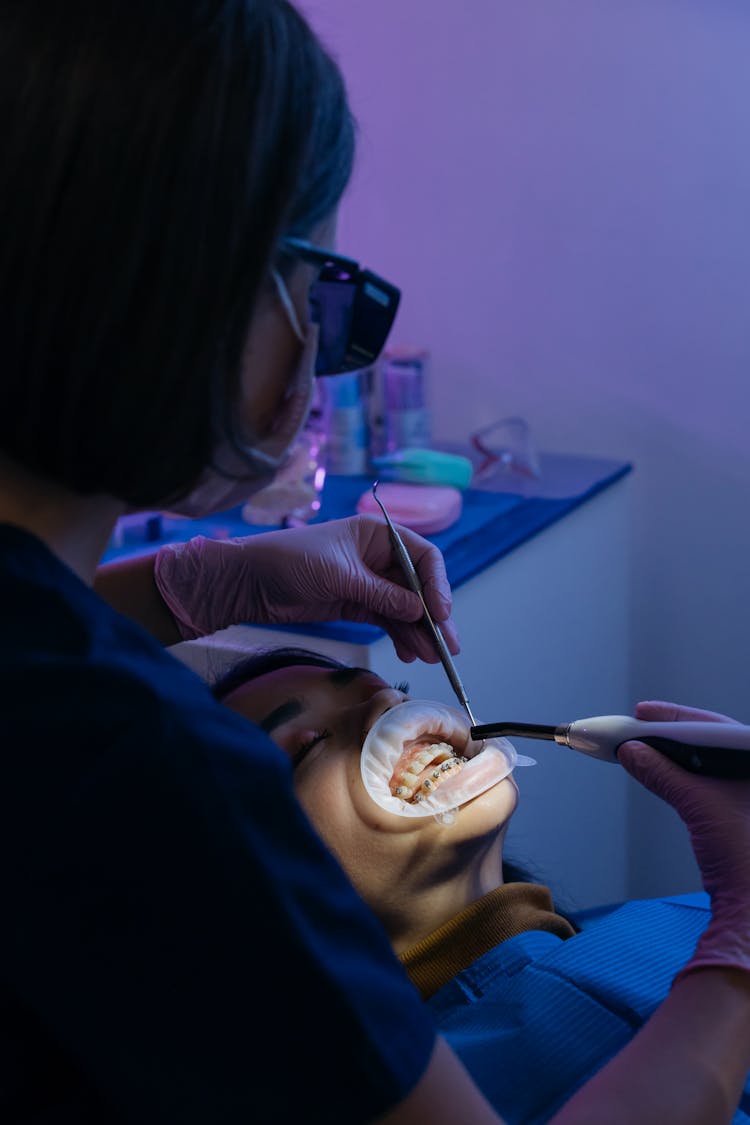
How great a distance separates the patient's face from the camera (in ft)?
3.76

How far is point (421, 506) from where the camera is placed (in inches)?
65.5

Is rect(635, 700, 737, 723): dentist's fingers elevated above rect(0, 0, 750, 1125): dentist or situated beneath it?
situated beneath

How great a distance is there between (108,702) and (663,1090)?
1.58 feet

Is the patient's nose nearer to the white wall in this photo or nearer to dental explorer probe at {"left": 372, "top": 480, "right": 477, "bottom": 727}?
dental explorer probe at {"left": 372, "top": 480, "right": 477, "bottom": 727}

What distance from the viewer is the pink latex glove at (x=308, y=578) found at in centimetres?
129

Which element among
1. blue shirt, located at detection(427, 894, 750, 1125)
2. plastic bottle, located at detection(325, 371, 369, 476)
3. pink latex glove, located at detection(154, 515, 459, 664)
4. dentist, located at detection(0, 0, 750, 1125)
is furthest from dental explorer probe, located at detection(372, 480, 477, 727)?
plastic bottle, located at detection(325, 371, 369, 476)

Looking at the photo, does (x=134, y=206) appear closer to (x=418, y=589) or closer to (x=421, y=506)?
(x=418, y=589)

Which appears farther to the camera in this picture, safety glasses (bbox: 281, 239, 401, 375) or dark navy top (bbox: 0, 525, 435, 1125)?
safety glasses (bbox: 281, 239, 401, 375)

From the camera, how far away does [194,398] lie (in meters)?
0.66

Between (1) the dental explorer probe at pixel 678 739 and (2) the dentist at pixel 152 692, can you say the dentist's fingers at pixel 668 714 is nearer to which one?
(1) the dental explorer probe at pixel 678 739

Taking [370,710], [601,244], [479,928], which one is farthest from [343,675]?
[601,244]

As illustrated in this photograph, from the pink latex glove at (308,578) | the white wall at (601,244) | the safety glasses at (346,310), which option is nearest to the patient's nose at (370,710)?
the pink latex glove at (308,578)

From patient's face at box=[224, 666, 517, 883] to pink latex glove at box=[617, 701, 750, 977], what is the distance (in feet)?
0.64

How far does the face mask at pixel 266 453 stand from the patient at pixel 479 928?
0.44 m
